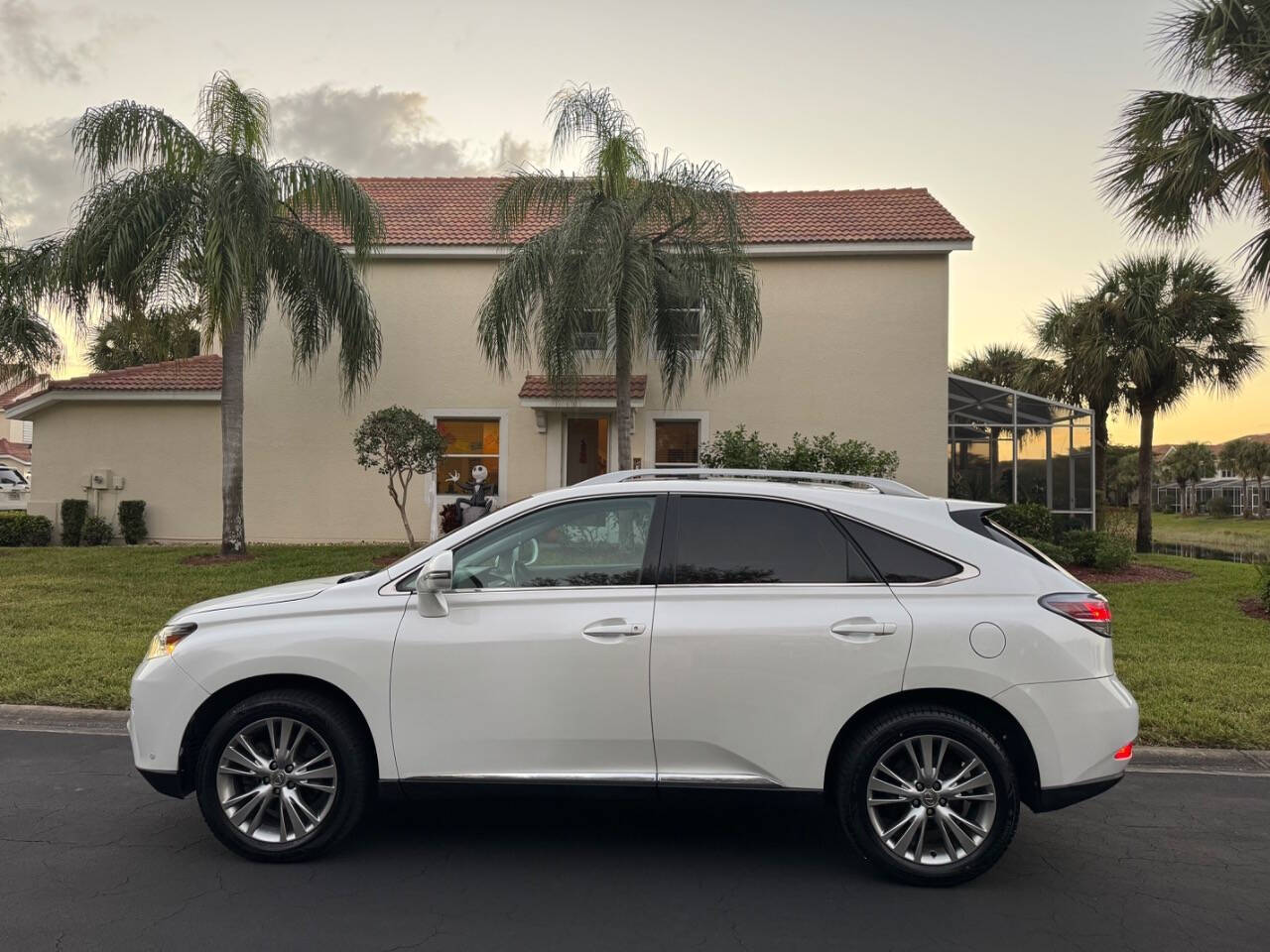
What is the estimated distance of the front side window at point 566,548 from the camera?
4.16 meters

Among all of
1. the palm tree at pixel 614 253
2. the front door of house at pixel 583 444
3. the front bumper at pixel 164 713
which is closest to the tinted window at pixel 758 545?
the front bumper at pixel 164 713

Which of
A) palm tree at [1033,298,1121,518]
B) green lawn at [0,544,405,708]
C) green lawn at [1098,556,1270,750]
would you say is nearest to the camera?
green lawn at [1098,556,1270,750]

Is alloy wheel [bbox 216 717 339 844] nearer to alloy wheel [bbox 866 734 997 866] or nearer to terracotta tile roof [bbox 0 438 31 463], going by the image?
alloy wheel [bbox 866 734 997 866]

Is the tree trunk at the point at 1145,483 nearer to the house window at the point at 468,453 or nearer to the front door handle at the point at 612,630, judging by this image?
the house window at the point at 468,453

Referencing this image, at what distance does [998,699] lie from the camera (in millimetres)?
3842

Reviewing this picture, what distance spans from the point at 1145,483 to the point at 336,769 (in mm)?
22452

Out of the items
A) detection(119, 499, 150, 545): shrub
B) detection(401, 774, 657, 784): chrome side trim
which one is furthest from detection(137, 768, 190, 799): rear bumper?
detection(119, 499, 150, 545): shrub

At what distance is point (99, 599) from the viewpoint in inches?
454

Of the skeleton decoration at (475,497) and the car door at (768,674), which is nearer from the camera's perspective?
the car door at (768,674)

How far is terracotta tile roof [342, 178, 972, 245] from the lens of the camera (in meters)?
17.8

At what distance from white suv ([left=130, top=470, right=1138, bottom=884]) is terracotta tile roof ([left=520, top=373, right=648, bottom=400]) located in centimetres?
1264

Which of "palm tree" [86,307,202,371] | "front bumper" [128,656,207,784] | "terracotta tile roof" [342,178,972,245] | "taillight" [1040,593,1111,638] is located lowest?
"front bumper" [128,656,207,784]

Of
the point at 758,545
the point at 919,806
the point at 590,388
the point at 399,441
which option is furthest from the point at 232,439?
the point at 919,806

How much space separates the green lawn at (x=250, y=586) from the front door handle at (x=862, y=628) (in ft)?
12.0
